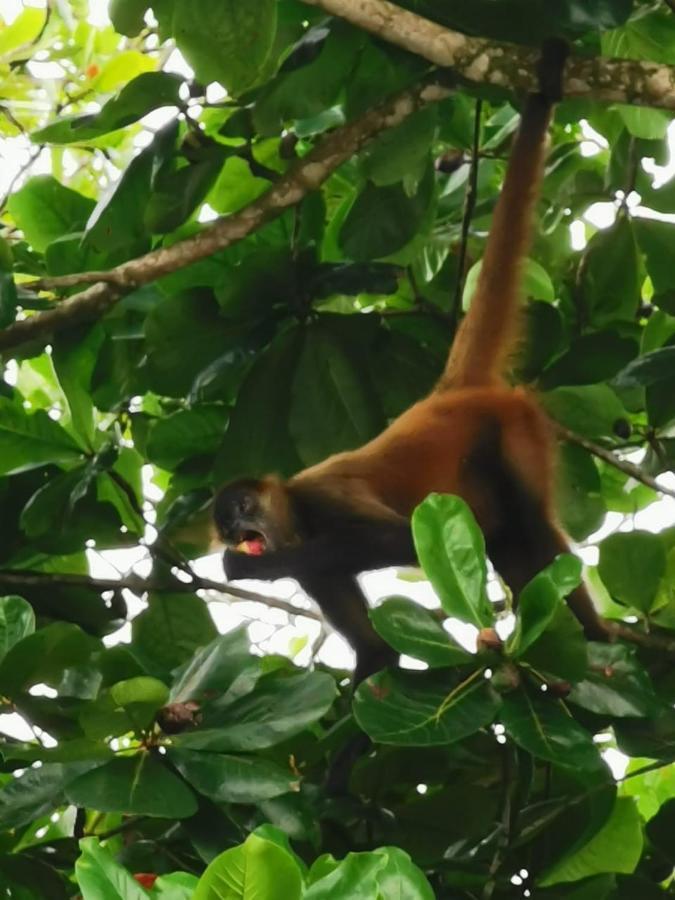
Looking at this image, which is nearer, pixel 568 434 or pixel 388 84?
pixel 388 84

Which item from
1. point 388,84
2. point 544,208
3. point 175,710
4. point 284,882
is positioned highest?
point 388,84

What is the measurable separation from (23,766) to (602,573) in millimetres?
1037

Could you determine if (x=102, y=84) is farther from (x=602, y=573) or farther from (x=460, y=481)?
(x=602, y=573)

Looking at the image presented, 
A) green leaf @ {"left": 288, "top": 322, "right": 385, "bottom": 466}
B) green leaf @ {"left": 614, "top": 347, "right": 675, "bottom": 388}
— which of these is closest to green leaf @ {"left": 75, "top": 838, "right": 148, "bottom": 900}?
green leaf @ {"left": 614, "top": 347, "right": 675, "bottom": 388}

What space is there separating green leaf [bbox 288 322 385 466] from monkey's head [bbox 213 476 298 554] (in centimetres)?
28

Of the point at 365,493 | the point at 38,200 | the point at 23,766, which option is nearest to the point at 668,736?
the point at 23,766

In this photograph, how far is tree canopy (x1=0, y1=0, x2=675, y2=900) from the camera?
5.56 ft

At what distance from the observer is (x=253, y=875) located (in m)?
1.03

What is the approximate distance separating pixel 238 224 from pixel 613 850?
1235mm

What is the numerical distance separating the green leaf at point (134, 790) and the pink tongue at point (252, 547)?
125 cm

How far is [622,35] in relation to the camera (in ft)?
7.68

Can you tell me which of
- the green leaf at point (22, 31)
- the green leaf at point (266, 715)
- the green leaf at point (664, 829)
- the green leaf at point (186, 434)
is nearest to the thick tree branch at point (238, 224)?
the green leaf at point (186, 434)

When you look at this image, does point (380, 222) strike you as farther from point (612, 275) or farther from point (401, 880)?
point (401, 880)

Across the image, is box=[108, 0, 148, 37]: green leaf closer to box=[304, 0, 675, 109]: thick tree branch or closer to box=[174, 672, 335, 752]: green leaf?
box=[304, 0, 675, 109]: thick tree branch
